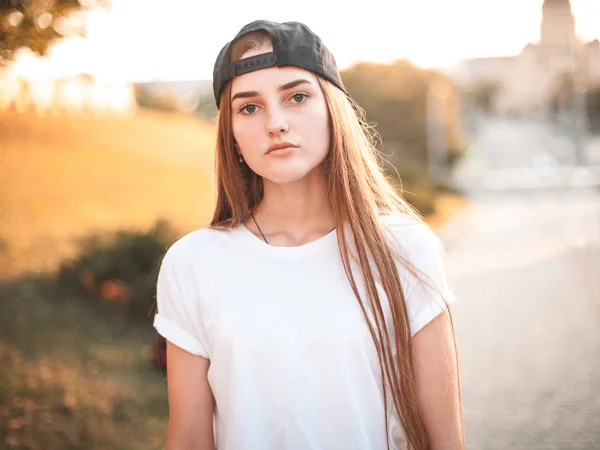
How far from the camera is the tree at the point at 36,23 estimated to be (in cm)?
301

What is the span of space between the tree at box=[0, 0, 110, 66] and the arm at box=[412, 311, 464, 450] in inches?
95.1

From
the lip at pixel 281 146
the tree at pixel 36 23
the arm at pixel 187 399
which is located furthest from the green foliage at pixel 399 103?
the arm at pixel 187 399

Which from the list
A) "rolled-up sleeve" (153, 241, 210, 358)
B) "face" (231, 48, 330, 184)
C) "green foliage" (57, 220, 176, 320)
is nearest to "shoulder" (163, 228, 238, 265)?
"rolled-up sleeve" (153, 241, 210, 358)

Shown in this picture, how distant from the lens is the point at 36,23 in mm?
3113

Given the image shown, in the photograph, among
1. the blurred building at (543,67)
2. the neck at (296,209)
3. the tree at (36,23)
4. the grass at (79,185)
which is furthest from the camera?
the blurred building at (543,67)

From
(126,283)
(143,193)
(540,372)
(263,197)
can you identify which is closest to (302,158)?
(263,197)

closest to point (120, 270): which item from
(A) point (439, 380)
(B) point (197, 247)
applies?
(B) point (197, 247)

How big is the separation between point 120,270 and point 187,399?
19.8 feet

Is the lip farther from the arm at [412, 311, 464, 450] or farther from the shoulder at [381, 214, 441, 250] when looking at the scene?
the arm at [412, 311, 464, 450]

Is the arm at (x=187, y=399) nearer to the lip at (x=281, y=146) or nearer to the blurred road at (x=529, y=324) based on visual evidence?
the lip at (x=281, y=146)

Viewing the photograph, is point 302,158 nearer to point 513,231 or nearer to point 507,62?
point 513,231

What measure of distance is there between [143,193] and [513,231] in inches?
379

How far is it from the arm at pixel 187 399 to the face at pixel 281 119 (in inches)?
28.4

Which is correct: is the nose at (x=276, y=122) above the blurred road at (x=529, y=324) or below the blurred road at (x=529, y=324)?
above
